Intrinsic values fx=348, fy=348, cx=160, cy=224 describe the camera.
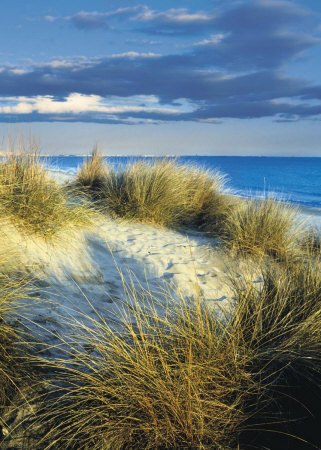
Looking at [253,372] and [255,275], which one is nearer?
[253,372]

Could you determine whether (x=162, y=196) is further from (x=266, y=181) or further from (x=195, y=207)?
(x=266, y=181)

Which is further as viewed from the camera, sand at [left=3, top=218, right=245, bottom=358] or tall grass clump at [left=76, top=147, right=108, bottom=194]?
tall grass clump at [left=76, top=147, right=108, bottom=194]

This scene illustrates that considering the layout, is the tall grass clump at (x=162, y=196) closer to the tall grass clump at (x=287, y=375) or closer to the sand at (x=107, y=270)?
the sand at (x=107, y=270)

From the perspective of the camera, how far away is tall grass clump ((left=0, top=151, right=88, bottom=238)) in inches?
167

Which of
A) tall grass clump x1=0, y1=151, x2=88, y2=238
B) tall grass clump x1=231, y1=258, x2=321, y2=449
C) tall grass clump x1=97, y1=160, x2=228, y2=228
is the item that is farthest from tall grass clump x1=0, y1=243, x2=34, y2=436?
tall grass clump x1=97, y1=160, x2=228, y2=228

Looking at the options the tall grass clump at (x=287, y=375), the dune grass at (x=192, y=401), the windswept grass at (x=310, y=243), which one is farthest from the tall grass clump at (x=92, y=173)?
the dune grass at (x=192, y=401)

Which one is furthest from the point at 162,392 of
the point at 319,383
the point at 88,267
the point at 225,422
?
the point at 88,267

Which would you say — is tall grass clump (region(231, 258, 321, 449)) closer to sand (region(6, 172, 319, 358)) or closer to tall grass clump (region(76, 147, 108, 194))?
sand (region(6, 172, 319, 358))

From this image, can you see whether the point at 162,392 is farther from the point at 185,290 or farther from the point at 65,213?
the point at 65,213

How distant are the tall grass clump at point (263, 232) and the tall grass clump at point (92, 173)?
11.7ft

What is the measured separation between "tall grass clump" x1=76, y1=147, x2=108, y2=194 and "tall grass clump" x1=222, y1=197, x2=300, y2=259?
3.57m

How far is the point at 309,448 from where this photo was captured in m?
1.65

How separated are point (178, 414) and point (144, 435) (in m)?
0.21

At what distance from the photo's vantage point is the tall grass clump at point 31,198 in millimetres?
4234
